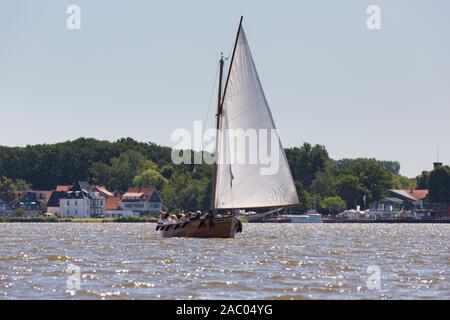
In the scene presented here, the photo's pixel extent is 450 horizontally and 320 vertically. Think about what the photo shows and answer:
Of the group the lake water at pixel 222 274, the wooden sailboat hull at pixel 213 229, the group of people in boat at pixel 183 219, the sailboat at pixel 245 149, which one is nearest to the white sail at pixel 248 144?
the sailboat at pixel 245 149

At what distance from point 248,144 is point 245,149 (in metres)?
0.61

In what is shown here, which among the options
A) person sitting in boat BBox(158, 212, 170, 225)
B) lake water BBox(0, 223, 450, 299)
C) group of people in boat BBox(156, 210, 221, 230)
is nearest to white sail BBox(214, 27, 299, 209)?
group of people in boat BBox(156, 210, 221, 230)

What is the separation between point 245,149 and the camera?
8044cm

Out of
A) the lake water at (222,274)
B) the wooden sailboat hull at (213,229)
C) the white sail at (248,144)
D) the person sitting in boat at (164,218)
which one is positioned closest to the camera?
the lake water at (222,274)

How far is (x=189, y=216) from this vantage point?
89438mm

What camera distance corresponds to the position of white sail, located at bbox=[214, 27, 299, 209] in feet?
265

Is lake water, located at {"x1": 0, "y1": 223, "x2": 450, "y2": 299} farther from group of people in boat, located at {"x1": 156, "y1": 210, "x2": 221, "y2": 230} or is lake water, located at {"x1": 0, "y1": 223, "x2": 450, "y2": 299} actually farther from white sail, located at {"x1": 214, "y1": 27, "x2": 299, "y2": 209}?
group of people in boat, located at {"x1": 156, "y1": 210, "x2": 221, "y2": 230}

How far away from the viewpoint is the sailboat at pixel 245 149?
81000 millimetres

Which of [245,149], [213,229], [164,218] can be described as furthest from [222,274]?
[164,218]

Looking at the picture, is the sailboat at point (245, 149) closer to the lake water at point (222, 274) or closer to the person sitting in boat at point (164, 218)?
the person sitting in boat at point (164, 218)
